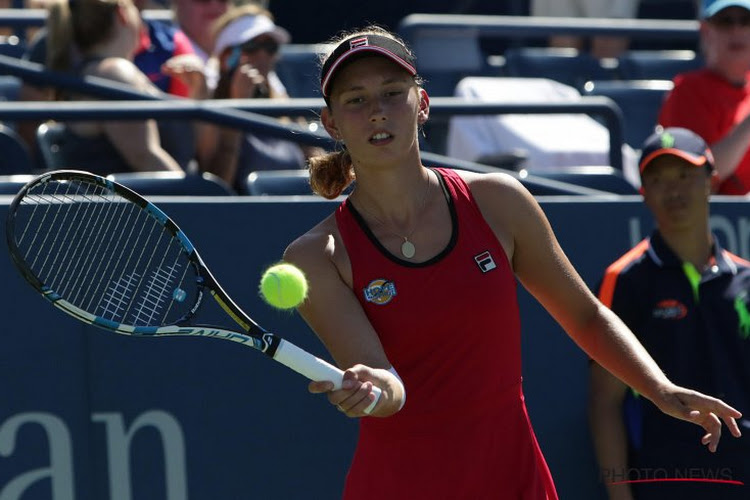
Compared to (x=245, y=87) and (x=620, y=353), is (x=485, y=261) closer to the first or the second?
(x=620, y=353)

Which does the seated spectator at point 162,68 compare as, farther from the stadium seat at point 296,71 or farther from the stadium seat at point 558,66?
the stadium seat at point 558,66

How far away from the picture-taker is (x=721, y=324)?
4.40 meters

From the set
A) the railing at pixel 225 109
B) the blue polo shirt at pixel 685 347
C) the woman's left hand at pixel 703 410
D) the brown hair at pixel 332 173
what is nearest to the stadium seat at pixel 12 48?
the railing at pixel 225 109

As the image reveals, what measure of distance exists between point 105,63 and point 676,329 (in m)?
2.76

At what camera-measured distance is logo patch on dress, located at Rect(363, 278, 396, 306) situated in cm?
293

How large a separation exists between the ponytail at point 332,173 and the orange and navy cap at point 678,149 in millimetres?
1771

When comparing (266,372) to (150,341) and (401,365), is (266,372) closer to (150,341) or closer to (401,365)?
(150,341)

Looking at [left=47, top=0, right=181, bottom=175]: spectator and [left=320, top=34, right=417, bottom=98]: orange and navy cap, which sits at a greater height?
[left=47, top=0, right=181, bottom=175]: spectator

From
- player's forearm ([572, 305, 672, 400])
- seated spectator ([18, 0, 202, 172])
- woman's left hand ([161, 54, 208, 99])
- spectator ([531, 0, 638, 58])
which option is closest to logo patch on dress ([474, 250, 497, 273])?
player's forearm ([572, 305, 672, 400])

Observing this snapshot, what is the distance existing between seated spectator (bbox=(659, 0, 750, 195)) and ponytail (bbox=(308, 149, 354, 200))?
268 centimetres

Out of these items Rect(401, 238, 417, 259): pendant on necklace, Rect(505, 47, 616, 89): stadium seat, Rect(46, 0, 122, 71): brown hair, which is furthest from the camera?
Rect(505, 47, 616, 89): stadium seat

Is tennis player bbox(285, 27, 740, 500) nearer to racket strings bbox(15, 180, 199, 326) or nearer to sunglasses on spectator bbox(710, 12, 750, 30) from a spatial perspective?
racket strings bbox(15, 180, 199, 326)

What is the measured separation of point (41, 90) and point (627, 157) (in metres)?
2.81

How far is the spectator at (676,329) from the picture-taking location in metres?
4.28
